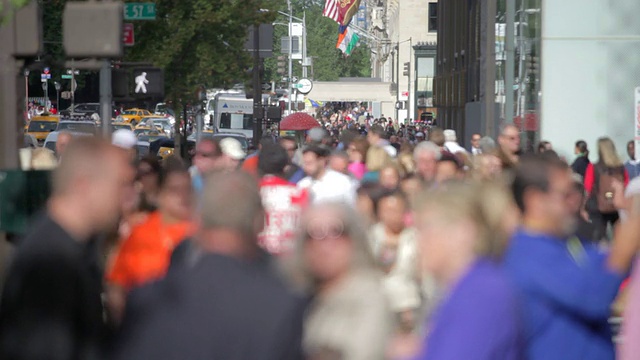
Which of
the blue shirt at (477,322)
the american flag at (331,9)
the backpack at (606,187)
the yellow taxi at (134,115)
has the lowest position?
the yellow taxi at (134,115)

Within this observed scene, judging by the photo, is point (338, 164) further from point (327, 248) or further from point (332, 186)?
point (327, 248)

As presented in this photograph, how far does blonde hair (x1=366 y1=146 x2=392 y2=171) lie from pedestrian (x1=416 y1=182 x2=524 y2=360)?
28.1 ft

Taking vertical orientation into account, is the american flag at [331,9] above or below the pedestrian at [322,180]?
above

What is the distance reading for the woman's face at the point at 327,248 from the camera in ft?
15.9

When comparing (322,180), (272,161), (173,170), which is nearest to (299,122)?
(322,180)

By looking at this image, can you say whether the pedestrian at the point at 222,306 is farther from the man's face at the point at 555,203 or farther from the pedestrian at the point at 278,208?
the pedestrian at the point at 278,208

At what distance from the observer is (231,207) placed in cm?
423

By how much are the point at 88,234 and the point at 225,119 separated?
5026 cm

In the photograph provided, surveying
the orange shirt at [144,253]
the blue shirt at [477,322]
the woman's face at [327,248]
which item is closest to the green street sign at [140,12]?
the orange shirt at [144,253]

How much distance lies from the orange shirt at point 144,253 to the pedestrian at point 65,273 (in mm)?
2853

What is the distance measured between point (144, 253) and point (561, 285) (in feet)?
11.1

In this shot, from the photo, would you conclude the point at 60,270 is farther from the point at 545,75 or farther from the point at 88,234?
the point at 545,75

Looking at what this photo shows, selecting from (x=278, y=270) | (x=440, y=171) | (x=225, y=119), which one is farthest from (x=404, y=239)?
(x=225, y=119)

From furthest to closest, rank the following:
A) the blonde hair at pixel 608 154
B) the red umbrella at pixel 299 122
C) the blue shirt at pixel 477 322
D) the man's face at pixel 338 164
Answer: the red umbrella at pixel 299 122, the blonde hair at pixel 608 154, the man's face at pixel 338 164, the blue shirt at pixel 477 322
